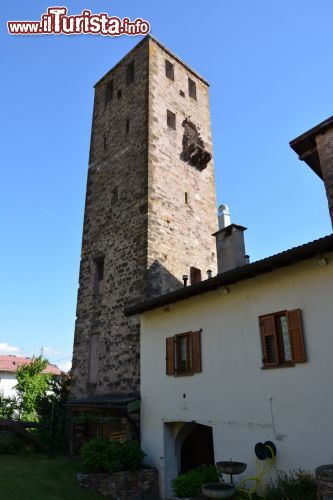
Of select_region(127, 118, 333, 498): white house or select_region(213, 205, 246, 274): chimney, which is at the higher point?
select_region(213, 205, 246, 274): chimney

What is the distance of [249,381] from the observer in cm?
914

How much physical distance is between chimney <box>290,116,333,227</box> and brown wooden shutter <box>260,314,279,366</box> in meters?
3.21

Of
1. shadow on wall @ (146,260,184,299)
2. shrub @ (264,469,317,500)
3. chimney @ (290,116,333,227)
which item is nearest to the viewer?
shrub @ (264,469,317,500)

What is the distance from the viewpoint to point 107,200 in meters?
17.6

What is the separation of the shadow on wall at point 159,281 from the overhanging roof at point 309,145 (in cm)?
620

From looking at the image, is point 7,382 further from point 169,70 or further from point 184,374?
point 184,374

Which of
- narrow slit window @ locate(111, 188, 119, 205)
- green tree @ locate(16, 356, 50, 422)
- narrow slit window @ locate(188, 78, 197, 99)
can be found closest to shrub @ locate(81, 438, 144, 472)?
narrow slit window @ locate(111, 188, 119, 205)

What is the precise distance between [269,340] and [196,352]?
2393 millimetres

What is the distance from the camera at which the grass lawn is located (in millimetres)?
9508

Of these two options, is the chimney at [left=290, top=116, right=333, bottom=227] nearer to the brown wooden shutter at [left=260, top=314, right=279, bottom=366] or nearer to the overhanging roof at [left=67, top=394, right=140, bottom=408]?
the brown wooden shutter at [left=260, top=314, right=279, bottom=366]

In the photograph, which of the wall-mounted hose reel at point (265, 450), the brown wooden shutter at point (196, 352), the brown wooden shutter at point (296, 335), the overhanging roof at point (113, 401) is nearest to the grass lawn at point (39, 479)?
the overhanging roof at point (113, 401)

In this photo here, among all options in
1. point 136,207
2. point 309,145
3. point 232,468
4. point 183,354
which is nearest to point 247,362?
point 232,468

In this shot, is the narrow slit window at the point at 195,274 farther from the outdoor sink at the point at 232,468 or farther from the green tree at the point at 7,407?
the green tree at the point at 7,407

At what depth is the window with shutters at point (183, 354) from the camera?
10656 millimetres
